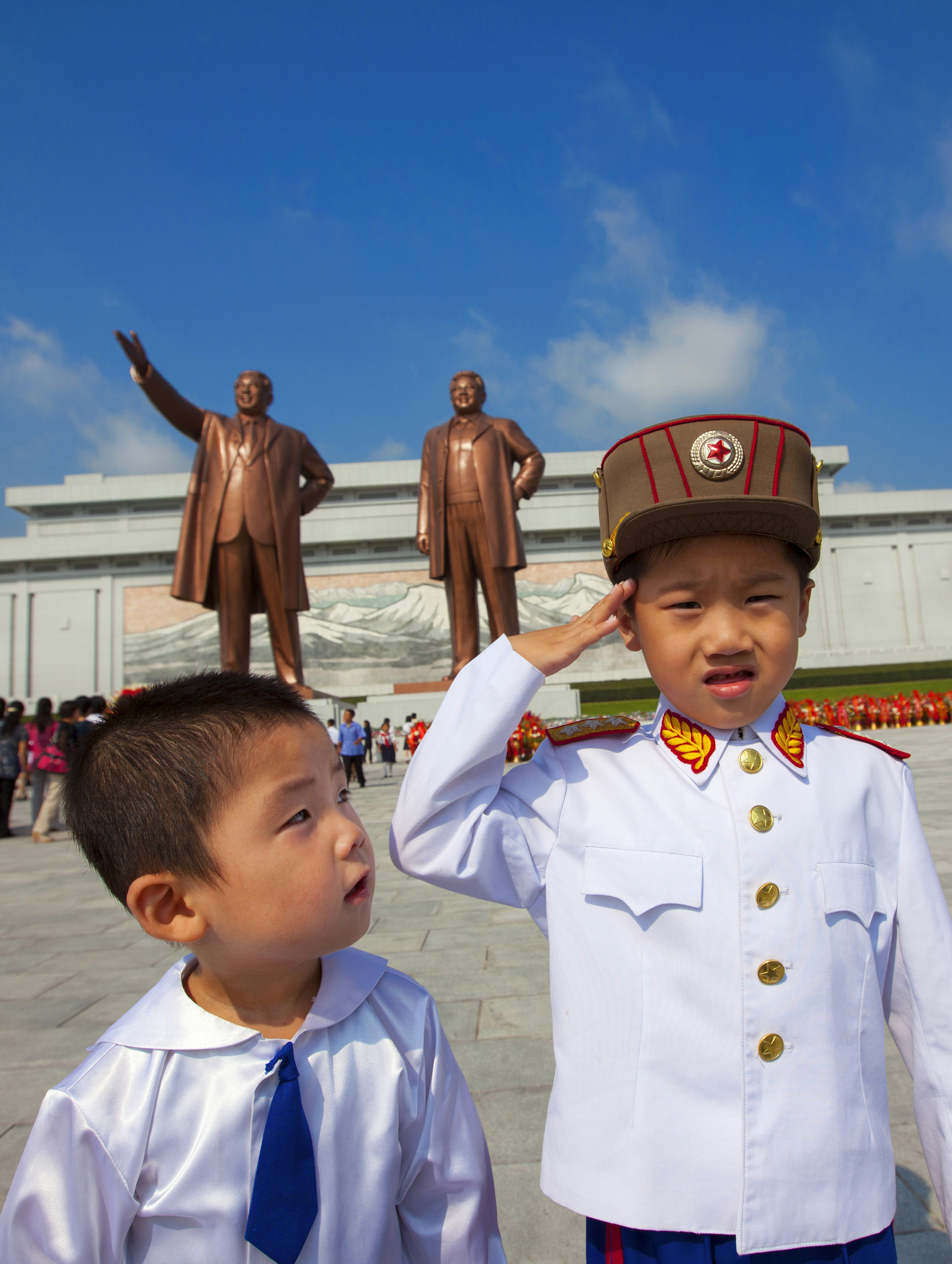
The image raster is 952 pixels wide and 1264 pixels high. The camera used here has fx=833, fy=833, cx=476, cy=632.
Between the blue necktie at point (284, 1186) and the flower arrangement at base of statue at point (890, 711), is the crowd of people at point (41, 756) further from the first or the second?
the flower arrangement at base of statue at point (890, 711)

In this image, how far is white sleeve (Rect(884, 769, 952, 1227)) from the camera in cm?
100

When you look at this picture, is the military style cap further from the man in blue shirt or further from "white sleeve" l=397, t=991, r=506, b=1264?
the man in blue shirt

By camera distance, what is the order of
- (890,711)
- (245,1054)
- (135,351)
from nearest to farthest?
(245,1054) < (135,351) < (890,711)

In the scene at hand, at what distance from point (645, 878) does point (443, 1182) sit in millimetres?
429

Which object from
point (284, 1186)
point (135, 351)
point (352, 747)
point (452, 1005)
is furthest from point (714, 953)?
point (352, 747)

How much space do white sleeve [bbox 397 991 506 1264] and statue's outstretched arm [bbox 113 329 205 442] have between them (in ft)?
19.2

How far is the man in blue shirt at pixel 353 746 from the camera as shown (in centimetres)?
1020

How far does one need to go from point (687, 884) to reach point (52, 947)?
11.2ft

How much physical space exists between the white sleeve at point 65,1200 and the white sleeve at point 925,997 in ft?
3.03

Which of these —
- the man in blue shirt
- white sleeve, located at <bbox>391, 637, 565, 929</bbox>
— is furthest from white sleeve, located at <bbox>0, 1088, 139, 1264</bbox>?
the man in blue shirt

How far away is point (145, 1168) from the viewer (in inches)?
35.3

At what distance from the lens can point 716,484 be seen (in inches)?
42.1

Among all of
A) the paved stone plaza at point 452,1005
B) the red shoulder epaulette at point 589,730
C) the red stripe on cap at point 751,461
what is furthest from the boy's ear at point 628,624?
the paved stone plaza at point 452,1005

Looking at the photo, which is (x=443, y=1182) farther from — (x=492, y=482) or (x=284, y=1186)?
(x=492, y=482)
